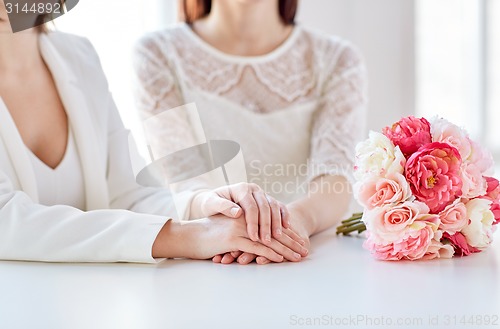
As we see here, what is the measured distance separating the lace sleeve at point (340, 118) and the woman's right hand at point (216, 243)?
0.61m

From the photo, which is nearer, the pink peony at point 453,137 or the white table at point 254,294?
the white table at point 254,294

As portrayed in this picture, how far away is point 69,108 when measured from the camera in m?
1.46

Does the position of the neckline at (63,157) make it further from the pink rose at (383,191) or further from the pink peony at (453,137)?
the pink peony at (453,137)

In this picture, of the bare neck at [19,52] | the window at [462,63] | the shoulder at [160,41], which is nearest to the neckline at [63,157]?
the bare neck at [19,52]

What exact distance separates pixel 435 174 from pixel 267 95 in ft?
3.13

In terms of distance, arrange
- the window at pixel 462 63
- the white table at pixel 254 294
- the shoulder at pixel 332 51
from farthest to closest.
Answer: the window at pixel 462 63
the shoulder at pixel 332 51
the white table at pixel 254 294

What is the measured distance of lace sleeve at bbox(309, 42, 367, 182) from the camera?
5.74ft

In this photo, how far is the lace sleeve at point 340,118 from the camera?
1750mm

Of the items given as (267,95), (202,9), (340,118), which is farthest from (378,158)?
(202,9)

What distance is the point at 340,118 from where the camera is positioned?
1.85 meters

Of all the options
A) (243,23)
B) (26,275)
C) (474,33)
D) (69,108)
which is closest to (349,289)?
(26,275)

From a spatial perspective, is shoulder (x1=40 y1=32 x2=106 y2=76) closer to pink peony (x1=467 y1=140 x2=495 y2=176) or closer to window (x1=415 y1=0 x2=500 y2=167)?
pink peony (x1=467 y1=140 x2=495 y2=176)

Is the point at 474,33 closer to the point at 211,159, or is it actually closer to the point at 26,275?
the point at 211,159

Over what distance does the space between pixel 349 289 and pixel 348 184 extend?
2.57 ft
